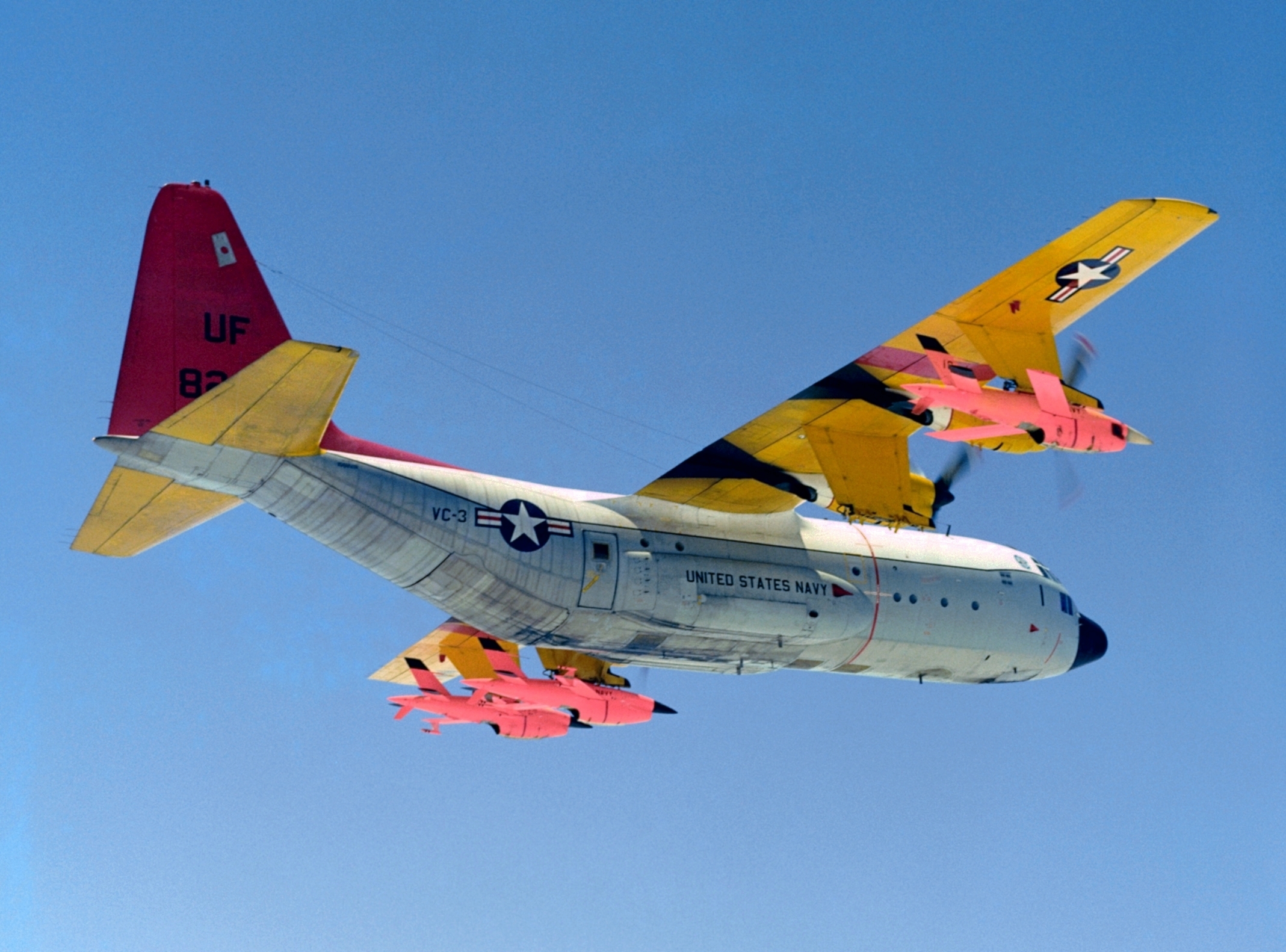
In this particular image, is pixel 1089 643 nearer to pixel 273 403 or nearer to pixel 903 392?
pixel 903 392

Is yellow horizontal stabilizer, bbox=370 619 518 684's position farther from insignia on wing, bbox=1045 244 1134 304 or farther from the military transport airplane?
insignia on wing, bbox=1045 244 1134 304

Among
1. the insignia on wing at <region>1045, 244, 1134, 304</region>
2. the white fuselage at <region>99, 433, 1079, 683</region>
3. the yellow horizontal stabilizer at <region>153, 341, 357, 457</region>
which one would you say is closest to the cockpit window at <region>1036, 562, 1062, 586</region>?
the white fuselage at <region>99, 433, 1079, 683</region>

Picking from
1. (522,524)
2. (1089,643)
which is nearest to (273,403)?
(522,524)

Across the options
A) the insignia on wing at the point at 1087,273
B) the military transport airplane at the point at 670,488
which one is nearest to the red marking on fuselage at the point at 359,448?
the military transport airplane at the point at 670,488

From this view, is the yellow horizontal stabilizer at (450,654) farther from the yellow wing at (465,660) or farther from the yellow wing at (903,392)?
the yellow wing at (903,392)

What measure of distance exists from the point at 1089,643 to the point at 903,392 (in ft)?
28.5

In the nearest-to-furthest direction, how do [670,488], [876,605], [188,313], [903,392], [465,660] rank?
[188,313], [903,392], [670,488], [876,605], [465,660]

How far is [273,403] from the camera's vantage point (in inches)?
965

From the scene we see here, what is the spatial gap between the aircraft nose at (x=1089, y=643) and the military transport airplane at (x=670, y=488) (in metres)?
1.97

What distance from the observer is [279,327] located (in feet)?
89.9

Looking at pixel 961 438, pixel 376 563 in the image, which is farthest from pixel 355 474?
pixel 961 438

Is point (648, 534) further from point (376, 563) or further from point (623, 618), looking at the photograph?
point (376, 563)

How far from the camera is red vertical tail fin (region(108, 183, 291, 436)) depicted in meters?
26.0

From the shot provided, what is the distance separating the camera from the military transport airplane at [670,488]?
26.1 metres
